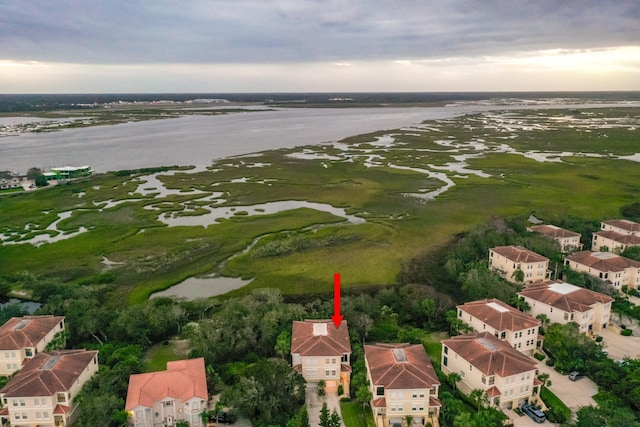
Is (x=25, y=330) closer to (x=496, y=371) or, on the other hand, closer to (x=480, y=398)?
(x=480, y=398)

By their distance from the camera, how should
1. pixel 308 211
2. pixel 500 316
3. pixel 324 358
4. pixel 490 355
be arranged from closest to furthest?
1. pixel 490 355
2. pixel 324 358
3. pixel 500 316
4. pixel 308 211

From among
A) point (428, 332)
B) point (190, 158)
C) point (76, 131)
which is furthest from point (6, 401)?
point (76, 131)

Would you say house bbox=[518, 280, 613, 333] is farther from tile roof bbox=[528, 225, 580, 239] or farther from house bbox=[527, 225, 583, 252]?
tile roof bbox=[528, 225, 580, 239]

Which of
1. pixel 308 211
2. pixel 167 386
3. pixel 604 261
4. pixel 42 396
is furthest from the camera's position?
pixel 308 211

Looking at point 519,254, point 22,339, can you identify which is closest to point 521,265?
point 519,254

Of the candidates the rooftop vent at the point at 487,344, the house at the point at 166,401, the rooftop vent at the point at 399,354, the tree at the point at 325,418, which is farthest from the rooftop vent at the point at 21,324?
the rooftop vent at the point at 487,344

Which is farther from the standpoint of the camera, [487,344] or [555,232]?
[555,232]
